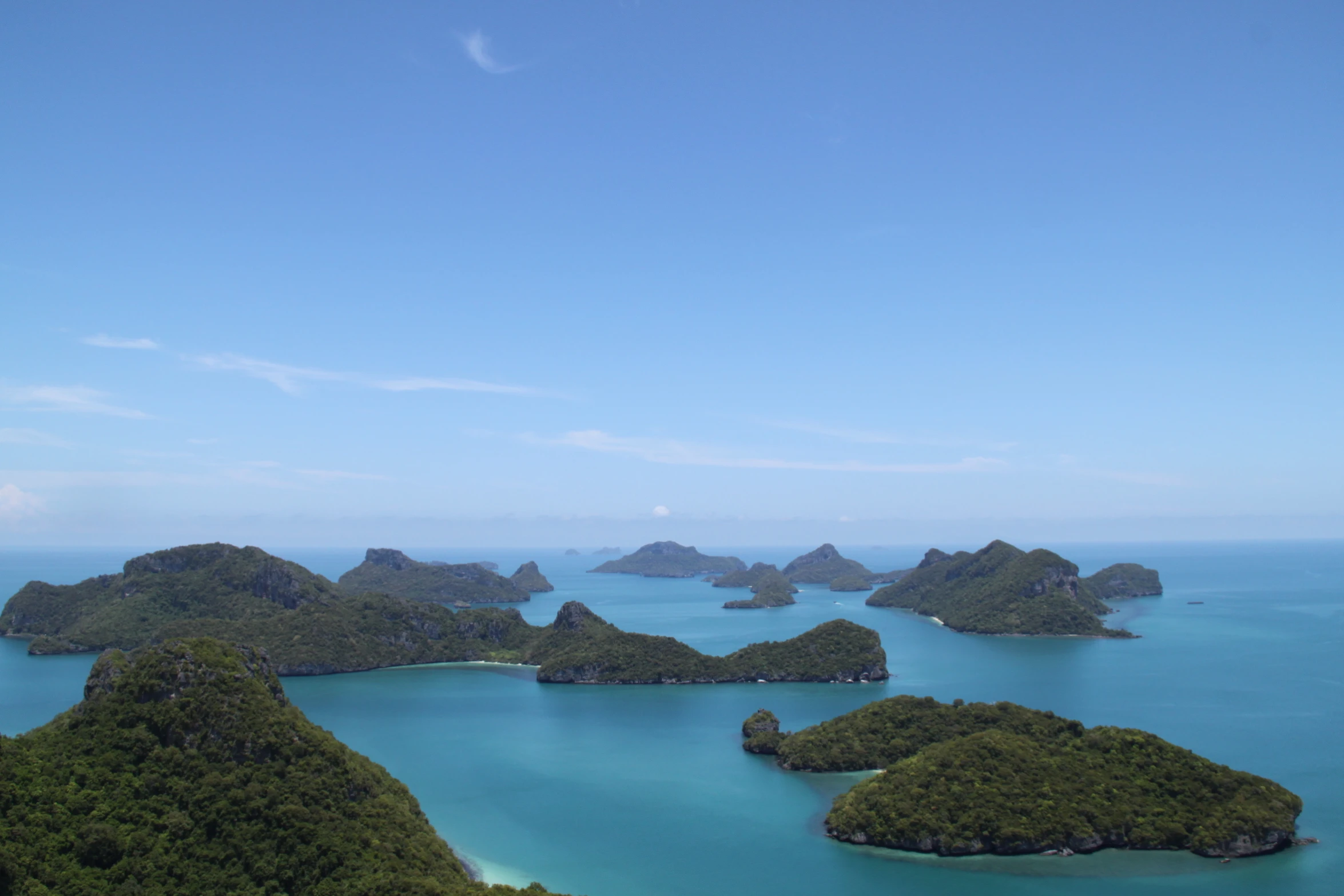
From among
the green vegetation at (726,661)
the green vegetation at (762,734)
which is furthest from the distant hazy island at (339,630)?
the green vegetation at (762,734)

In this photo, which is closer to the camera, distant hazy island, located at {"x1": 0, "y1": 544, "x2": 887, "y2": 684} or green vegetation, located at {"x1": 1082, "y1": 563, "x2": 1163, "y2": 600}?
distant hazy island, located at {"x1": 0, "y1": 544, "x2": 887, "y2": 684}

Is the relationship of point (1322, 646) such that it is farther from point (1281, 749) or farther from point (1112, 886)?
point (1112, 886)

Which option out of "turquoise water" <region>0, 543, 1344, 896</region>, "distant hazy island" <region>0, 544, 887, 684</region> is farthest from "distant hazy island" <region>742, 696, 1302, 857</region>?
"distant hazy island" <region>0, 544, 887, 684</region>

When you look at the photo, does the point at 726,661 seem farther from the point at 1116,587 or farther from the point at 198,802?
the point at 1116,587

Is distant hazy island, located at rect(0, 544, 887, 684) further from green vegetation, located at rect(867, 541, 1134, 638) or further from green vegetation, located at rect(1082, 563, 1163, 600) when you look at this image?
green vegetation, located at rect(1082, 563, 1163, 600)

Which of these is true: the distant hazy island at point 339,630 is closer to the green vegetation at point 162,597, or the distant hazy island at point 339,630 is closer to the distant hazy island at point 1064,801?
the green vegetation at point 162,597

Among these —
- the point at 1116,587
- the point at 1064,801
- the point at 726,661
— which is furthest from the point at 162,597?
the point at 1116,587
